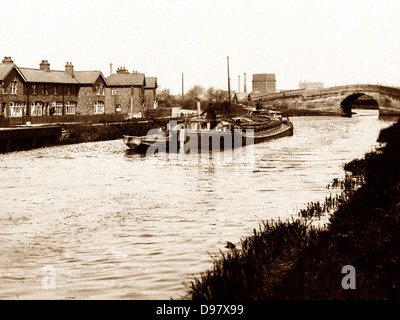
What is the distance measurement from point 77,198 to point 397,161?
11783 mm

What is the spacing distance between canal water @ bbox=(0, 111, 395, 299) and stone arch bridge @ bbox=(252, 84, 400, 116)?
188 feet

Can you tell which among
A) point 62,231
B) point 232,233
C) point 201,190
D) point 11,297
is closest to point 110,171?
point 201,190

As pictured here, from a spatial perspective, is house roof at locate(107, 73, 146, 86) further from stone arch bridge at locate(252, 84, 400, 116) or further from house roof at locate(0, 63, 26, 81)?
stone arch bridge at locate(252, 84, 400, 116)

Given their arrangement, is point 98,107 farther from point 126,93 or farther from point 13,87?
point 13,87

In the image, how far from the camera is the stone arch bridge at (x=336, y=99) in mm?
87875

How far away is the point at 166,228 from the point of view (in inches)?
561

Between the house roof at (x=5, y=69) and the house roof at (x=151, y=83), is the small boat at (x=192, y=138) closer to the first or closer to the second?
the house roof at (x=5, y=69)

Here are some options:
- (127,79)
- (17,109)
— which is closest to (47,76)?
(17,109)

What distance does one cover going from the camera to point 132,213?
54.5 ft

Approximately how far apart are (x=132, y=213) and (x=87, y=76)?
5657 cm

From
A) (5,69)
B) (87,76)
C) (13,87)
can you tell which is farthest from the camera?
(87,76)

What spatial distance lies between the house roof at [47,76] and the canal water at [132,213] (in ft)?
91.2

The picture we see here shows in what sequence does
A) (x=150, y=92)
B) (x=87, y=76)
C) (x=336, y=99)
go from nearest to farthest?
(x=87, y=76) → (x=150, y=92) → (x=336, y=99)

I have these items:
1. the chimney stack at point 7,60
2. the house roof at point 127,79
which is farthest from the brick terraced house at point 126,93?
the chimney stack at point 7,60
